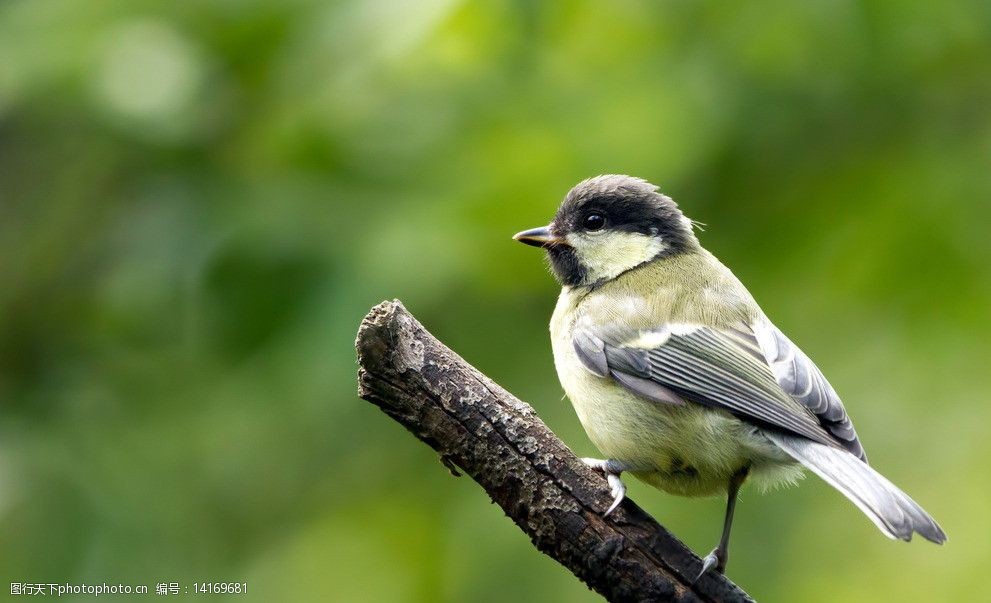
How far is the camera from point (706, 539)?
4359 millimetres

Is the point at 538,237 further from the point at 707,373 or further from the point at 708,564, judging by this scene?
the point at 708,564

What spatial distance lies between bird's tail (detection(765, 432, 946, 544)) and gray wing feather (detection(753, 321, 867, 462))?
0.56 ft

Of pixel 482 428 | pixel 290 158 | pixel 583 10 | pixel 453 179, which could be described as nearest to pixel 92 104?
pixel 290 158

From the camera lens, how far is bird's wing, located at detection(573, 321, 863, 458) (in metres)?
3.34

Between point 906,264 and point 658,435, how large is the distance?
151 centimetres

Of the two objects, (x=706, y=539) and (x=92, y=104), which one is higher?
(x=92, y=104)

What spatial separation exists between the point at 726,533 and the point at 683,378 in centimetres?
50

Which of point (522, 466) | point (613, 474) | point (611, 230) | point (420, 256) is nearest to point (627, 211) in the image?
point (611, 230)

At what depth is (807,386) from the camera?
3.48 m

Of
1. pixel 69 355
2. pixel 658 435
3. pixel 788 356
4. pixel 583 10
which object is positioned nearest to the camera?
pixel 658 435

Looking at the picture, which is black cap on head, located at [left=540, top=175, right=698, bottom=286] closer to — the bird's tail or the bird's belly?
the bird's belly

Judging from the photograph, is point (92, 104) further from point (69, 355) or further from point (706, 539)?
point (706, 539)

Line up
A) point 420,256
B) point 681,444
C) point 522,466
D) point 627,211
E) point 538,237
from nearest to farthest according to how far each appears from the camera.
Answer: point 522,466, point 681,444, point 420,256, point 538,237, point 627,211

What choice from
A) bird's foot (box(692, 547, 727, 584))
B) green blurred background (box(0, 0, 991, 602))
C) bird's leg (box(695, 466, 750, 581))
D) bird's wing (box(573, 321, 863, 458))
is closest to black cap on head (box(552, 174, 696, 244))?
green blurred background (box(0, 0, 991, 602))
